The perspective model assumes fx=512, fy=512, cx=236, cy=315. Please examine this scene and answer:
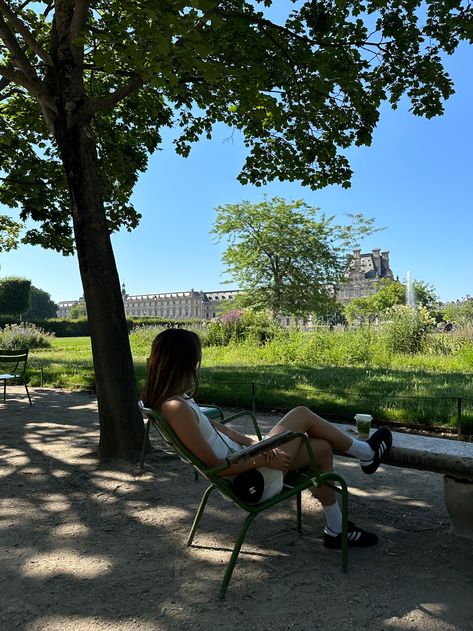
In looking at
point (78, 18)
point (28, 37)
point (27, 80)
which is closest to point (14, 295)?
point (28, 37)

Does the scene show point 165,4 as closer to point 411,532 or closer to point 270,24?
point 270,24

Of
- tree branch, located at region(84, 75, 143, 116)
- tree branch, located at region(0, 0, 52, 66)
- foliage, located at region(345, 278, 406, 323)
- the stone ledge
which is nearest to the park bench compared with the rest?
the stone ledge

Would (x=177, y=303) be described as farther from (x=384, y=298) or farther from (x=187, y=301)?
(x=384, y=298)

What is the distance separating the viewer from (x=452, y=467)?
2.89 m

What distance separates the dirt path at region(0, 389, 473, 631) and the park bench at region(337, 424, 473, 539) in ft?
0.42

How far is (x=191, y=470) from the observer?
4711mm

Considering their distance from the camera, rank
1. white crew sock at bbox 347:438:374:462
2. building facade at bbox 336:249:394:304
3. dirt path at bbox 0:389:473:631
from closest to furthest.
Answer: dirt path at bbox 0:389:473:631 → white crew sock at bbox 347:438:374:462 → building facade at bbox 336:249:394:304

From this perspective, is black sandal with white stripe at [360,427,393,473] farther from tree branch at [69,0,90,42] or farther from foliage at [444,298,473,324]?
foliage at [444,298,473,324]

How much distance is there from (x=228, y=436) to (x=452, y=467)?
131cm

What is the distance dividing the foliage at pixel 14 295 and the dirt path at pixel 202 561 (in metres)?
53.8

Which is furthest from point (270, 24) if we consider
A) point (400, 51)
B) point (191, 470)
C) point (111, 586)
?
point (111, 586)

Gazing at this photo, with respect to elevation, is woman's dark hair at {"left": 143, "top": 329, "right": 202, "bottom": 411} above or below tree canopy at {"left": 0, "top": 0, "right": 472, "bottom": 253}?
below

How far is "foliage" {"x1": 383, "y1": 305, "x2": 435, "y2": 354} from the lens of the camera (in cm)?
1419

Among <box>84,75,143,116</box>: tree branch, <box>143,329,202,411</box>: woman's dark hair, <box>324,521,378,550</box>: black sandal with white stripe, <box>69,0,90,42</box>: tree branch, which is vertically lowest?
<box>324,521,378,550</box>: black sandal with white stripe
